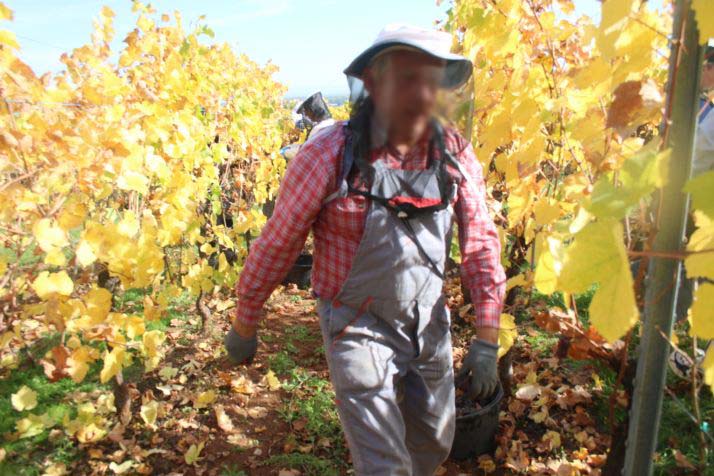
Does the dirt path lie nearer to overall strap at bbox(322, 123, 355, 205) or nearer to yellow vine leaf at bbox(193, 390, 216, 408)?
yellow vine leaf at bbox(193, 390, 216, 408)

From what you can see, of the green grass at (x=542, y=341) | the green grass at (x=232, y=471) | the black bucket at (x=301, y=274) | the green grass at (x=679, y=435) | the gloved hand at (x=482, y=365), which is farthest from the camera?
the black bucket at (x=301, y=274)

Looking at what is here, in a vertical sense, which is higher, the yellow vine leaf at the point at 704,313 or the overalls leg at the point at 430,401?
the yellow vine leaf at the point at 704,313

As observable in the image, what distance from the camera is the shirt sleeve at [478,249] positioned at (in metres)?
1.79

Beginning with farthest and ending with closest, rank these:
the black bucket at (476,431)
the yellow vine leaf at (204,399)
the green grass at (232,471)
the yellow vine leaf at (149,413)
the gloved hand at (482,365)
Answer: the yellow vine leaf at (204,399)
the yellow vine leaf at (149,413)
the green grass at (232,471)
the black bucket at (476,431)
the gloved hand at (482,365)

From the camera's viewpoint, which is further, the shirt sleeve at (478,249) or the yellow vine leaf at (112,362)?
the yellow vine leaf at (112,362)

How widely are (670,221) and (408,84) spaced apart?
856 mm

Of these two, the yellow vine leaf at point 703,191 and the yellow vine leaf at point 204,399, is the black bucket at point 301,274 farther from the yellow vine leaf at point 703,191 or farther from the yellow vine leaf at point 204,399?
the yellow vine leaf at point 703,191

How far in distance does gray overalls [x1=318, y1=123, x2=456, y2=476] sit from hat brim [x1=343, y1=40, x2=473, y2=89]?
0.23 meters

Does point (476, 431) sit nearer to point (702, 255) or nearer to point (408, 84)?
point (408, 84)

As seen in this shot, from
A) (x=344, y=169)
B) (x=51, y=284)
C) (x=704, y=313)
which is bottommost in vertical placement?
(x=51, y=284)

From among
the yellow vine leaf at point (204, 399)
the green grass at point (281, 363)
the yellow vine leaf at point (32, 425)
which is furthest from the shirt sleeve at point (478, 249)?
the yellow vine leaf at point (32, 425)

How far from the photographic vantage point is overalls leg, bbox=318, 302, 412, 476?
5.25 ft

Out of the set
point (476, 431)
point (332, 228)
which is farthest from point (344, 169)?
point (476, 431)

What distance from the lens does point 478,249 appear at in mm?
1814
